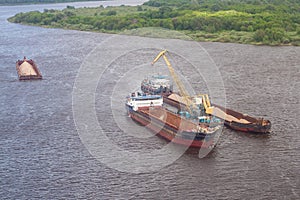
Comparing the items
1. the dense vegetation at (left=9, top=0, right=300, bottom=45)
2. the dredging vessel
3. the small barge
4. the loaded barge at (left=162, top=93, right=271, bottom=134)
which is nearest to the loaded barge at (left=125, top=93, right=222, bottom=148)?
the dredging vessel

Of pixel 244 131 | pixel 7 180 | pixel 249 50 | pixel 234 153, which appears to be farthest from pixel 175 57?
pixel 7 180

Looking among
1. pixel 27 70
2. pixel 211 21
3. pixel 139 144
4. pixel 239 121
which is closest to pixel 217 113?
pixel 239 121

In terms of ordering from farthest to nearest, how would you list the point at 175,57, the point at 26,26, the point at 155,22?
1. the point at 26,26
2. the point at 155,22
3. the point at 175,57

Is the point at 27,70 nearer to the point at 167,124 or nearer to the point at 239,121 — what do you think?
the point at 167,124

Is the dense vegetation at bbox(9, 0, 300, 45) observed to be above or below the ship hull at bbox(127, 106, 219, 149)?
above

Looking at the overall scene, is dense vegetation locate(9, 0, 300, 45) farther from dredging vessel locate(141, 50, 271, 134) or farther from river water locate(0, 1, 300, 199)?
dredging vessel locate(141, 50, 271, 134)

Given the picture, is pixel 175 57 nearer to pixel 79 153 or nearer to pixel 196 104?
pixel 196 104
